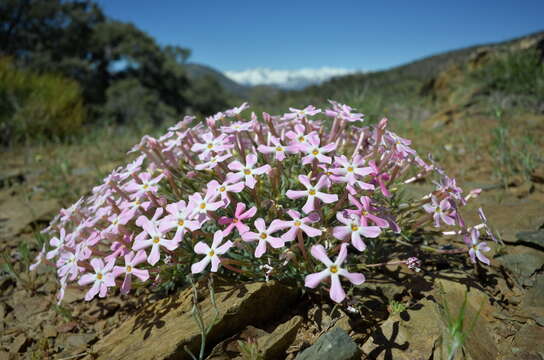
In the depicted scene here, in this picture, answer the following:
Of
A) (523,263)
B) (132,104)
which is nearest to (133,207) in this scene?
(523,263)

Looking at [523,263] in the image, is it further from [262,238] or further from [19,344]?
[19,344]

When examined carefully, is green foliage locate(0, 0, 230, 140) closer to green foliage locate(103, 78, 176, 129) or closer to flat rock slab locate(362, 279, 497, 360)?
green foliage locate(103, 78, 176, 129)

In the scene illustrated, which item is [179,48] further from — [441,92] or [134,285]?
[134,285]

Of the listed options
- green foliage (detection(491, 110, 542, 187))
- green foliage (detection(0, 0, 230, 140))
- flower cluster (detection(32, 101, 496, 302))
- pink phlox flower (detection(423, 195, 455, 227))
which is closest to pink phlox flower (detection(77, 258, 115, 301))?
flower cluster (detection(32, 101, 496, 302))

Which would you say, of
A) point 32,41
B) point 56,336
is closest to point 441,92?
point 56,336

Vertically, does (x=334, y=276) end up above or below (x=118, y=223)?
below

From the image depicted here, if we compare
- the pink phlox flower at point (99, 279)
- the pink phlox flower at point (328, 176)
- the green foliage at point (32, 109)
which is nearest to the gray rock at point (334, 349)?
the pink phlox flower at point (328, 176)
